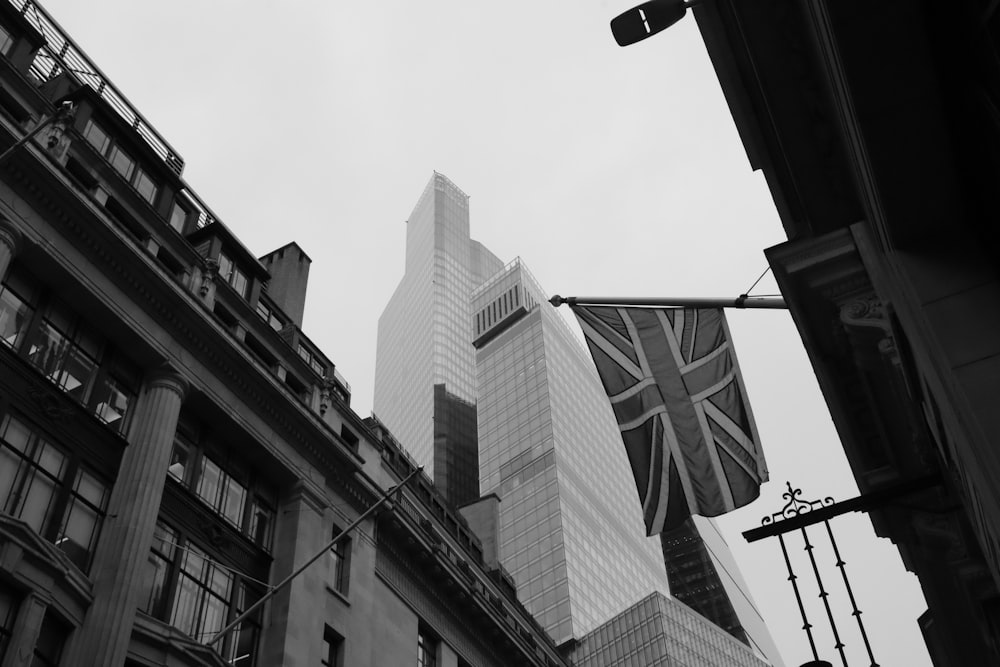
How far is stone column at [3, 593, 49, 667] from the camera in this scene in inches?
795

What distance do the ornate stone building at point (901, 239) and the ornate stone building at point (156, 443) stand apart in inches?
658

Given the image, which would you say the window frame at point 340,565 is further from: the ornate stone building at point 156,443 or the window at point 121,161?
the window at point 121,161

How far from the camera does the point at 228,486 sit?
3050cm

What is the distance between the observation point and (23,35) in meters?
31.5

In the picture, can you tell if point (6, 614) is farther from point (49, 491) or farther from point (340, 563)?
point (340, 563)

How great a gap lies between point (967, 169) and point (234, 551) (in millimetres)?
24711

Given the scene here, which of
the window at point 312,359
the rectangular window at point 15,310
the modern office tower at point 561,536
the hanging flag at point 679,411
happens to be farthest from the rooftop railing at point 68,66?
the modern office tower at point 561,536

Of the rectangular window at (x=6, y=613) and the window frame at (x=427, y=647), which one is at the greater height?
the window frame at (x=427, y=647)

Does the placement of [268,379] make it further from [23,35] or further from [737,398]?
[737,398]

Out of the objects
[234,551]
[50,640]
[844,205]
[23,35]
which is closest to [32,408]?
[50,640]

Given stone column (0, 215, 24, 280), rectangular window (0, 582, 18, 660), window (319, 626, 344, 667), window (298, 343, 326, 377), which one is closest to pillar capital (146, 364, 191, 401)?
stone column (0, 215, 24, 280)

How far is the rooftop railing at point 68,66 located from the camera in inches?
1373

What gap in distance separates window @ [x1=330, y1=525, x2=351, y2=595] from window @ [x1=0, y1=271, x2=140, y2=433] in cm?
921

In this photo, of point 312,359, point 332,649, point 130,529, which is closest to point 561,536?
point 312,359
